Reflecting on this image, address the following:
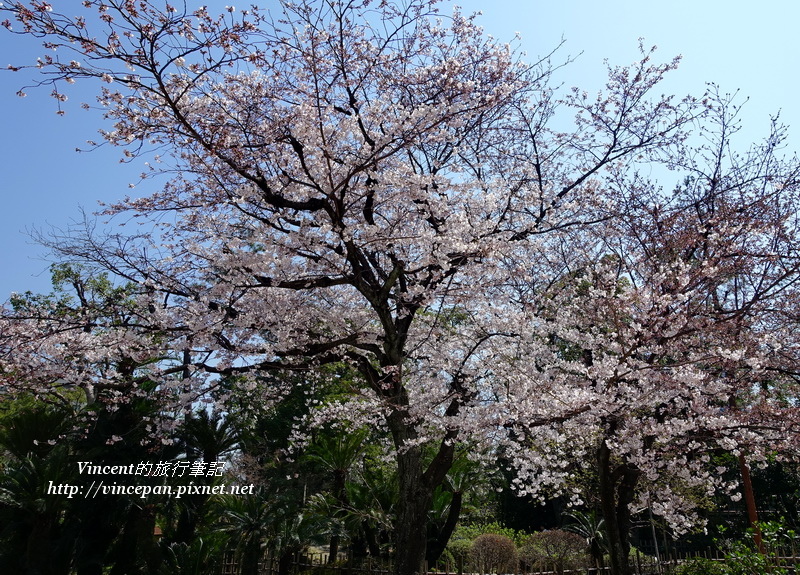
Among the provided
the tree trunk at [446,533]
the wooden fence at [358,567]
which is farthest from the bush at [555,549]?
the tree trunk at [446,533]

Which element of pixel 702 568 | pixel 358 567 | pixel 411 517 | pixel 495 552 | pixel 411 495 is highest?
pixel 411 495

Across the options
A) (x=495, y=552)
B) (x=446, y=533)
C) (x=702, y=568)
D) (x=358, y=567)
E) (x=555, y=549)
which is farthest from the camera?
(x=555, y=549)

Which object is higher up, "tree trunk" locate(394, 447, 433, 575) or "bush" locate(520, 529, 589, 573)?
"tree trunk" locate(394, 447, 433, 575)

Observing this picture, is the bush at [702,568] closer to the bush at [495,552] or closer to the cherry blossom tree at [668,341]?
the cherry blossom tree at [668,341]

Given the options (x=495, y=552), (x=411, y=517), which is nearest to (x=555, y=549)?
(x=495, y=552)

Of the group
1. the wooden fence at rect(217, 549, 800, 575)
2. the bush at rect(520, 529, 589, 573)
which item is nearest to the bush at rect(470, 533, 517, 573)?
the wooden fence at rect(217, 549, 800, 575)

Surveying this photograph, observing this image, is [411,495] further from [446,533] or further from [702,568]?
[446,533]

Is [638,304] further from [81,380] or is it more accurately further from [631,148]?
[81,380]

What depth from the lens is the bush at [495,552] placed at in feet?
42.8

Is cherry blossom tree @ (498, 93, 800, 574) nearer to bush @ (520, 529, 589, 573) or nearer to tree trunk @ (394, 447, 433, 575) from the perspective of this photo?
tree trunk @ (394, 447, 433, 575)

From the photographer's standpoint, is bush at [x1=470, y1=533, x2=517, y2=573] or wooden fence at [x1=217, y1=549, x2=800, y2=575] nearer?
wooden fence at [x1=217, y1=549, x2=800, y2=575]

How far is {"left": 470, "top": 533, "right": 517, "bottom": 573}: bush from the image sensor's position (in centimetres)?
1305

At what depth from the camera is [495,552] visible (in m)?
13.5

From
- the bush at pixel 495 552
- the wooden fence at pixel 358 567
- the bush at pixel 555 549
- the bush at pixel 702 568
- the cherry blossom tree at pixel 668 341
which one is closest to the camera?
the cherry blossom tree at pixel 668 341
